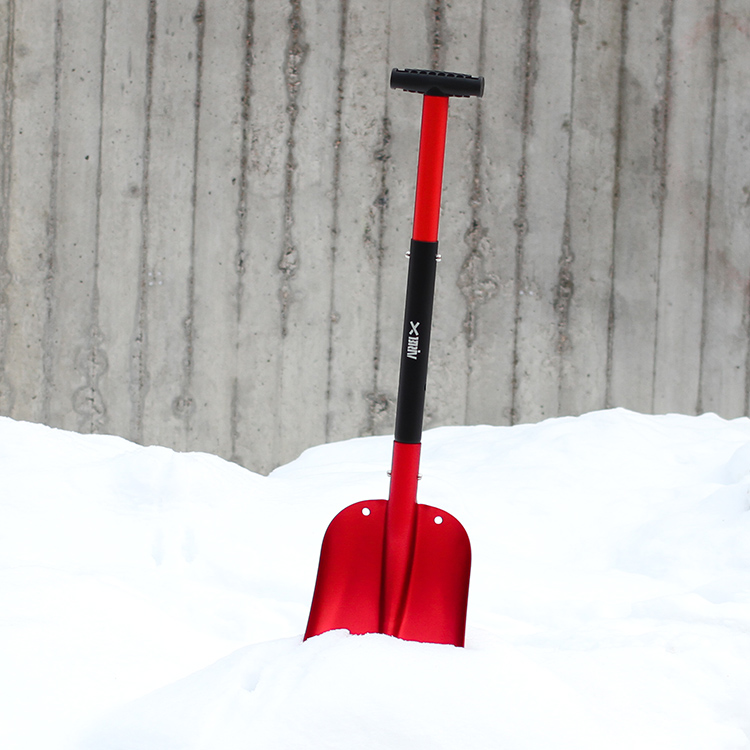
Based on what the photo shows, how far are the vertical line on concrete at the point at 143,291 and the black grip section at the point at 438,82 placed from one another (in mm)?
1362

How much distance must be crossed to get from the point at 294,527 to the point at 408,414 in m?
0.47

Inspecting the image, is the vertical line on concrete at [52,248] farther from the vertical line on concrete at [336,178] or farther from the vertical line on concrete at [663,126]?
the vertical line on concrete at [663,126]

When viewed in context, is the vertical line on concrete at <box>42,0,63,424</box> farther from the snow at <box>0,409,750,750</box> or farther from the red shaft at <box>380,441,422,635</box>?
the red shaft at <box>380,441,422,635</box>

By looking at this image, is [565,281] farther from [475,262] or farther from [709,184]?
[709,184]

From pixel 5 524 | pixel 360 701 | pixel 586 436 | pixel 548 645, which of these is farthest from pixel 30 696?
pixel 586 436

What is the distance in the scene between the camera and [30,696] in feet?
2.15

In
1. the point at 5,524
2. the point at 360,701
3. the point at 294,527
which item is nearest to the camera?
the point at 360,701

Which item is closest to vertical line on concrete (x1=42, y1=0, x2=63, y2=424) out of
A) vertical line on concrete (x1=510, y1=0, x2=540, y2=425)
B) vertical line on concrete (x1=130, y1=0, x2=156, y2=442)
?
vertical line on concrete (x1=130, y1=0, x2=156, y2=442)

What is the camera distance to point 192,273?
193 cm

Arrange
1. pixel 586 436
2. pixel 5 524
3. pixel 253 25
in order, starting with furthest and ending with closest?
pixel 253 25, pixel 586 436, pixel 5 524

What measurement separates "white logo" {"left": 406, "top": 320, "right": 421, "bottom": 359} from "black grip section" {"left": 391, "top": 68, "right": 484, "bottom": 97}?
27 cm

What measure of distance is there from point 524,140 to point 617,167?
0.97ft

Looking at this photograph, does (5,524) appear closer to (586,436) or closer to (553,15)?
(586,436)

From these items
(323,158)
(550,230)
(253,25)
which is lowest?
(550,230)
